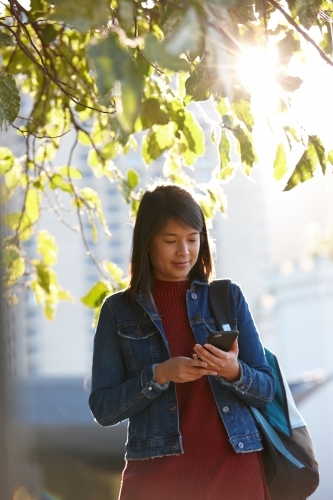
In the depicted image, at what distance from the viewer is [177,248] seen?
2.20m

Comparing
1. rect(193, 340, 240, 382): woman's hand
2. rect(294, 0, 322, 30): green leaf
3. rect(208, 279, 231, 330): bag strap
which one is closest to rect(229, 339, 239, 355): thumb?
rect(193, 340, 240, 382): woman's hand

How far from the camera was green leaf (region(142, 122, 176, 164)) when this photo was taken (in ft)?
9.57

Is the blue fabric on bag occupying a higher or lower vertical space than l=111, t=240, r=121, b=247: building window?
lower

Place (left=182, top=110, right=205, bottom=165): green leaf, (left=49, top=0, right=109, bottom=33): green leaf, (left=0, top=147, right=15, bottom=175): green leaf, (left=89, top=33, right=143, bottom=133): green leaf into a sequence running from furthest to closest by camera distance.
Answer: (left=0, top=147, right=15, bottom=175): green leaf
(left=182, top=110, right=205, bottom=165): green leaf
(left=49, top=0, right=109, bottom=33): green leaf
(left=89, top=33, right=143, bottom=133): green leaf

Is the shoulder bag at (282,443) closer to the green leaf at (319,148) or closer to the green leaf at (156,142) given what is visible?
the green leaf at (319,148)

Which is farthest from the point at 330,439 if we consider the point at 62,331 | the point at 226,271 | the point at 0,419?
the point at 226,271

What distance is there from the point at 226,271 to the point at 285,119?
2861 cm

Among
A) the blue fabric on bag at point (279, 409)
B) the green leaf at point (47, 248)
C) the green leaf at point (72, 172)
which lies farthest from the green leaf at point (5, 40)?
the green leaf at point (47, 248)

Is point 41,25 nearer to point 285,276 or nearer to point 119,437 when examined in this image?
point 119,437

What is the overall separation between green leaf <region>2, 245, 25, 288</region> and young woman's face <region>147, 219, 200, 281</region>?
1106mm

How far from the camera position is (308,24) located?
185 cm

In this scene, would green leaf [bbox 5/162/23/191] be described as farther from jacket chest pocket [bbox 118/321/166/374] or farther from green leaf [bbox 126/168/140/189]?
jacket chest pocket [bbox 118/321/166/374]

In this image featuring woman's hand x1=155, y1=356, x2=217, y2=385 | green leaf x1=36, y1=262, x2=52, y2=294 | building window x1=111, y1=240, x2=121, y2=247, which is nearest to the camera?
woman's hand x1=155, y1=356, x2=217, y2=385

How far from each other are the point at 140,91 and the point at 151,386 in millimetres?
1007
